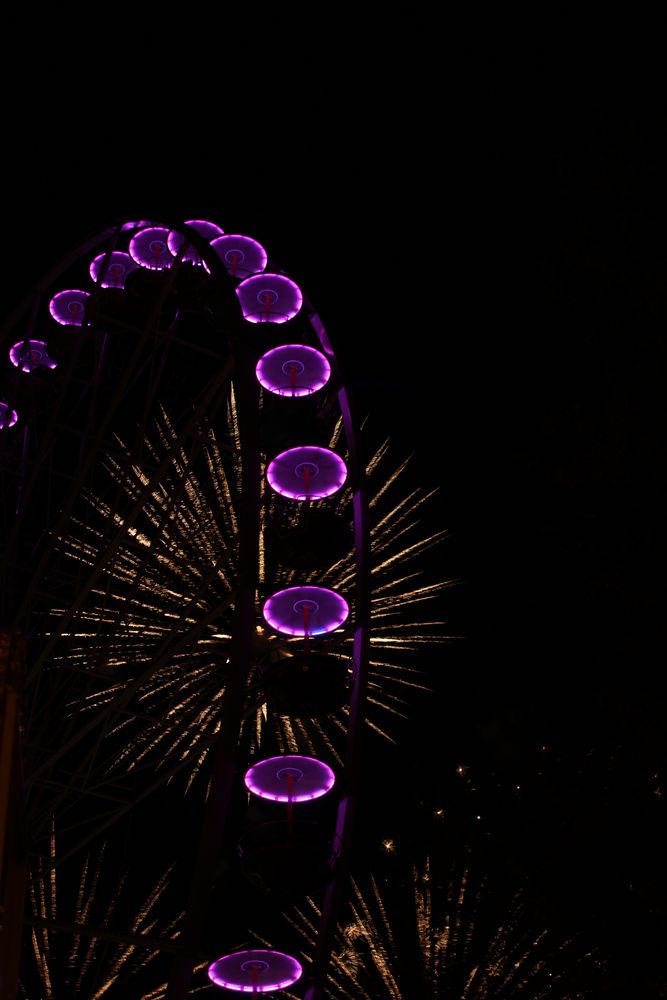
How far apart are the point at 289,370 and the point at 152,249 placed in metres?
2.81

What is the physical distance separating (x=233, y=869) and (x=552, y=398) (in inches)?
357

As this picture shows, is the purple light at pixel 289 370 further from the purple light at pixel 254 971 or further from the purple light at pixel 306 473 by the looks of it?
the purple light at pixel 254 971

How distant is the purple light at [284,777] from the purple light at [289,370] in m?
3.54

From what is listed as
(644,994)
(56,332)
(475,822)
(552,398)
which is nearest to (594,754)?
(475,822)

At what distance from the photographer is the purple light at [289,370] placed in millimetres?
12352

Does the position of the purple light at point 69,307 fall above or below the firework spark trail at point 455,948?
above

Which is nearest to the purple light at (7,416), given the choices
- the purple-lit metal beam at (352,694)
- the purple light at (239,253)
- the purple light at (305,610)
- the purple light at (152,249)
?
the purple light at (152,249)

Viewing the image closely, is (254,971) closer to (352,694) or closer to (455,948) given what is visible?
(352,694)

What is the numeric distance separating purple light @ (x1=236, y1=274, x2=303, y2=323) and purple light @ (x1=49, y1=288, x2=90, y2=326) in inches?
111

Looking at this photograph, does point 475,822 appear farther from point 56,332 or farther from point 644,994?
point 56,332

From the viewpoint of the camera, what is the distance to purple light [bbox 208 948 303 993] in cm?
1064

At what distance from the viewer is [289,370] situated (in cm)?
1241

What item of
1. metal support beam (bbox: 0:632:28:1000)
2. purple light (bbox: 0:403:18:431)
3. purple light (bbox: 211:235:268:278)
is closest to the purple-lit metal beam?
purple light (bbox: 211:235:268:278)

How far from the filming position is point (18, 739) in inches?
251
